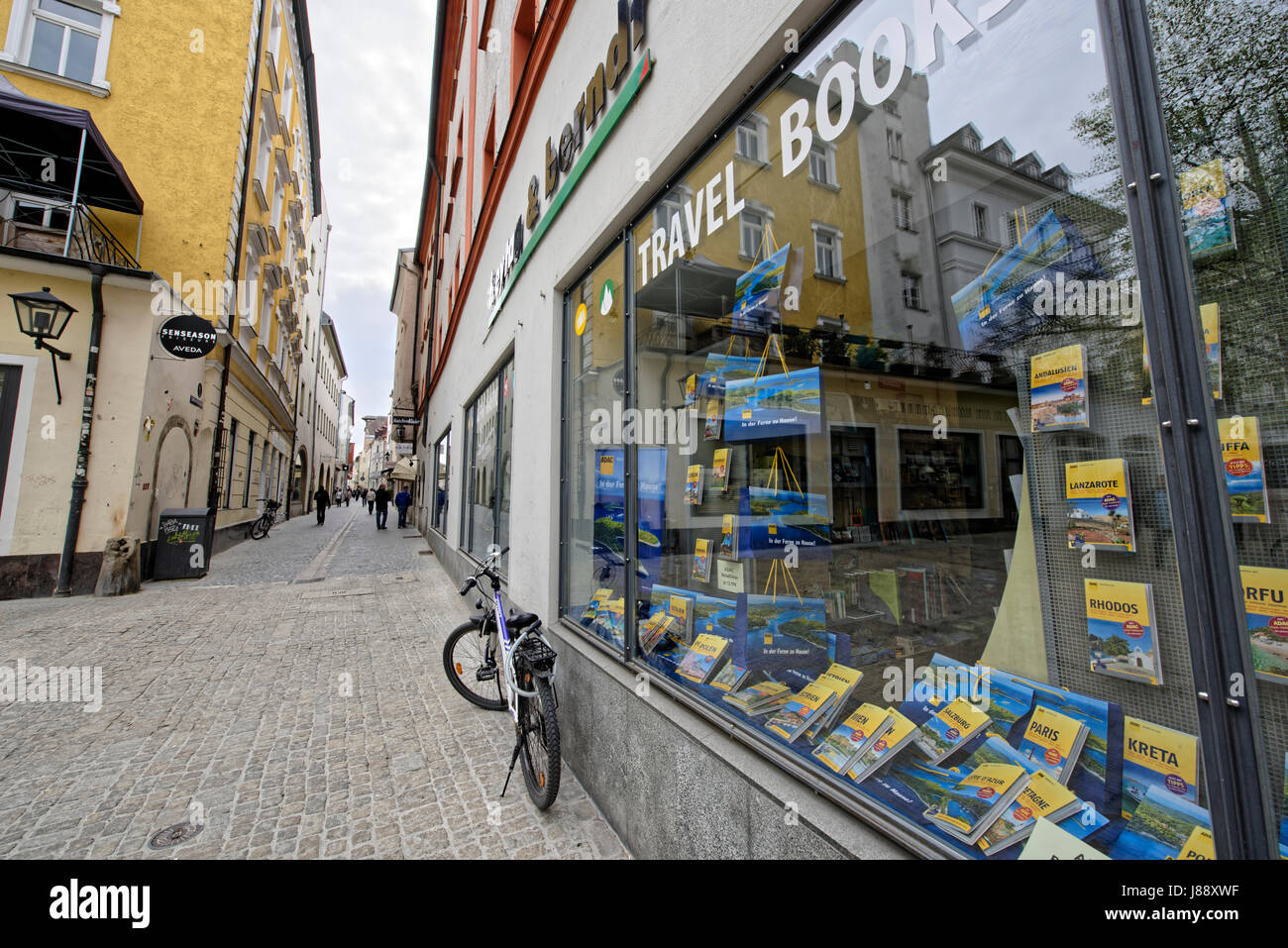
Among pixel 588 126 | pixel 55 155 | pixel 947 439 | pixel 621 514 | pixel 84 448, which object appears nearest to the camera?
pixel 947 439

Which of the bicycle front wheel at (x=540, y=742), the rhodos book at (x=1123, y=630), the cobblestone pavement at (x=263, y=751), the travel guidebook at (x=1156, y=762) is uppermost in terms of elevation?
the rhodos book at (x=1123, y=630)

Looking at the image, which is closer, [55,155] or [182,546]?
[55,155]

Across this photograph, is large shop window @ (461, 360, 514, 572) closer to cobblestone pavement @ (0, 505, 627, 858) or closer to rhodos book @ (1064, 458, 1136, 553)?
cobblestone pavement @ (0, 505, 627, 858)

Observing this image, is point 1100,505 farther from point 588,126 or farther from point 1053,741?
point 588,126

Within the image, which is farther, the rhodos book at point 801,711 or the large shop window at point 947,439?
the rhodos book at point 801,711

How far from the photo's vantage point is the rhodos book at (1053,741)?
4.67 ft

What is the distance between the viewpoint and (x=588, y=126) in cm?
385

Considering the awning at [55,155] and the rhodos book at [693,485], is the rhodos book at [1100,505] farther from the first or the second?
the awning at [55,155]

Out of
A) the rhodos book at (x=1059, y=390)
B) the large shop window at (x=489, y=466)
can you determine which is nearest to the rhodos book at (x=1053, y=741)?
the rhodos book at (x=1059, y=390)

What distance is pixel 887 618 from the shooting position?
7.90 feet

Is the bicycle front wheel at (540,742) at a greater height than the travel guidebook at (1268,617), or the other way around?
the travel guidebook at (1268,617)

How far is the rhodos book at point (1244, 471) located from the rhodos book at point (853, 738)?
1.18 m

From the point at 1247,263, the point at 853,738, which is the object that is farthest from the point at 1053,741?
the point at 1247,263

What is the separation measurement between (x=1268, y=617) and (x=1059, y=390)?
0.69 m
